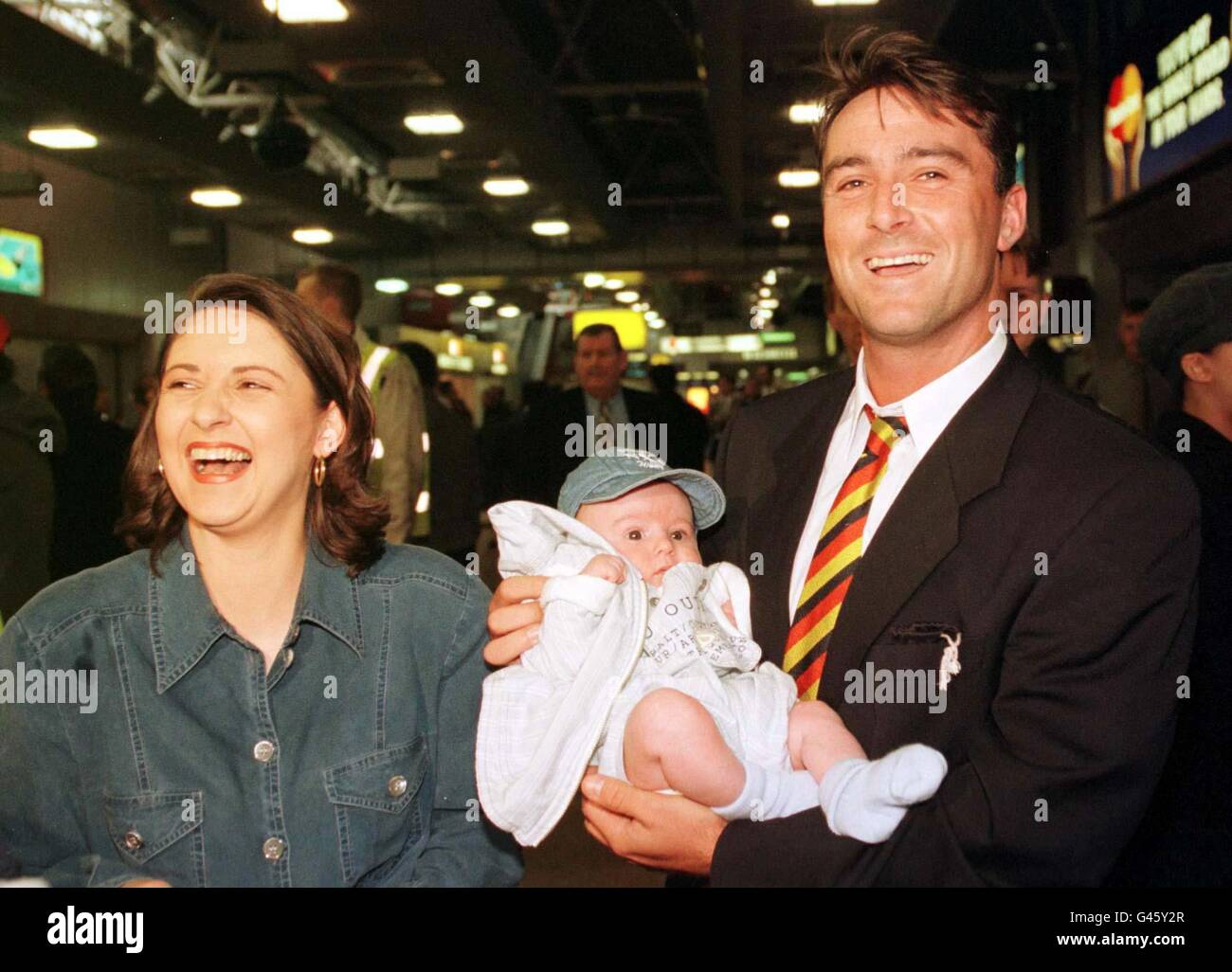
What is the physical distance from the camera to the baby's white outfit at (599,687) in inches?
60.1

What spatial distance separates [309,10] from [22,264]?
3937 millimetres

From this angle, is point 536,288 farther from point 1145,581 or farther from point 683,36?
point 1145,581

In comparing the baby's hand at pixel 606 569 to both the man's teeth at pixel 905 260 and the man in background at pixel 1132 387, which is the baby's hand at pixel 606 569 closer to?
the man's teeth at pixel 905 260

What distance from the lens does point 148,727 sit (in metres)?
1.54

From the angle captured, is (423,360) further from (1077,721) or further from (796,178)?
(796,178)

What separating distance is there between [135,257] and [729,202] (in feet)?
21.5

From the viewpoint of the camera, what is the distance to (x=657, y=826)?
151 cm

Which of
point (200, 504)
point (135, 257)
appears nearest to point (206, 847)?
point (200, 504)

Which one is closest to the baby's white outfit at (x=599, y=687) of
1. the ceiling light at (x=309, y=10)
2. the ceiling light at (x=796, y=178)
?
the ceiling light at (x=309, y=10)

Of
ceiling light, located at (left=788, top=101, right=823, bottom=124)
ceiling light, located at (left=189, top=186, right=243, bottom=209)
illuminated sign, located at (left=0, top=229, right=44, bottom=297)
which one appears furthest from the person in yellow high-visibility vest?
ceiling light, located at (left=189, top=186, right=243, bottom=209)

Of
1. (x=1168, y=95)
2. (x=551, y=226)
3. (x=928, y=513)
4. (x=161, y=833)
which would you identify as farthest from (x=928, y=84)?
(x=551, y=226)

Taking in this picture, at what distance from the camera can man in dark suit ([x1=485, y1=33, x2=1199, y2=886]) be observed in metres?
1.37

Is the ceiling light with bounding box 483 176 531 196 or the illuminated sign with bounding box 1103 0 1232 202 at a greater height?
the ceiling light with bounding box 483 176 531 196

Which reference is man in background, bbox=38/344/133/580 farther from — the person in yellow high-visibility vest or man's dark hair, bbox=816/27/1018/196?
man's dark hair, bbox=816/27/1018/196
